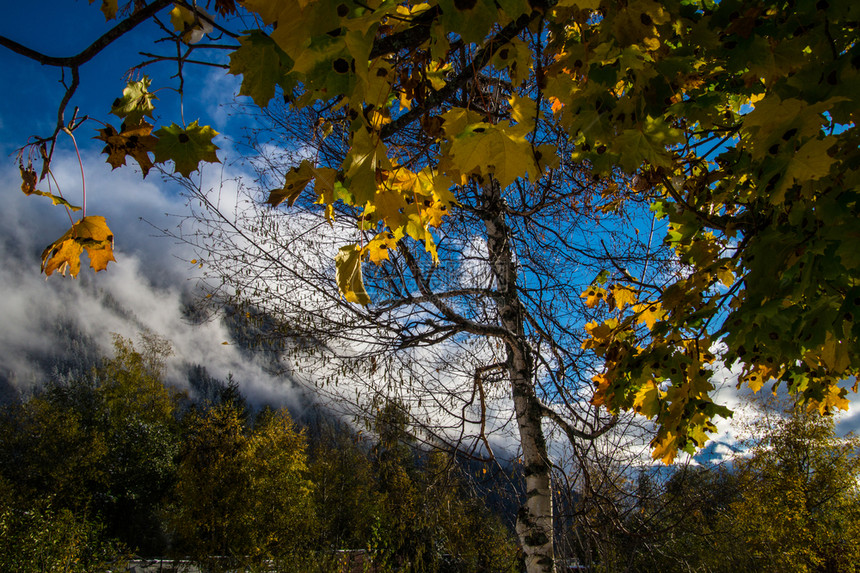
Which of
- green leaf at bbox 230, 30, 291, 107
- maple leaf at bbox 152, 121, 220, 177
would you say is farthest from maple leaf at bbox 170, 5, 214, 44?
green leaf at bbox 230, 30, 291, 107

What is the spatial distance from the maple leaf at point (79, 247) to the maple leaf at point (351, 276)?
2.32 feet

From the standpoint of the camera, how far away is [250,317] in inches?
130

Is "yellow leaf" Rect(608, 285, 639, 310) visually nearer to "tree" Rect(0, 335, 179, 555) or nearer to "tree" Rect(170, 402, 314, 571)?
"tree" Rect(170, 402, 314, 571)

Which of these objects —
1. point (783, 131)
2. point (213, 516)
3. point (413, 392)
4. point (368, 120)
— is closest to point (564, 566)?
point (413, 392)

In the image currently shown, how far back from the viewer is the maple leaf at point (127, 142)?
1.02 metres

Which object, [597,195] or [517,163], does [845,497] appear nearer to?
[597,195]

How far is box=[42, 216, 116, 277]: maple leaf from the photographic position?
103 cm

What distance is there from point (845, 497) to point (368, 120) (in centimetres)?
2095

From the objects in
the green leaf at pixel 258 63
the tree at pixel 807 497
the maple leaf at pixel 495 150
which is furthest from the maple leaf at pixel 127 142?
the tree at pixel 807 497

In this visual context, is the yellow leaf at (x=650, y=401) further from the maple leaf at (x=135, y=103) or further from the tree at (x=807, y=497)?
the tree at (x=807, y=497)

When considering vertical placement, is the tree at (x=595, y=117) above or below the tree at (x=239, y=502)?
above

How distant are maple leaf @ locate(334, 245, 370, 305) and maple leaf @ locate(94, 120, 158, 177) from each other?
24.6 inches

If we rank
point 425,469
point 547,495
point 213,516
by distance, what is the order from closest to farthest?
point 547,495, point 425,469, point 213,516

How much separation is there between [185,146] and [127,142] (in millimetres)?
147
